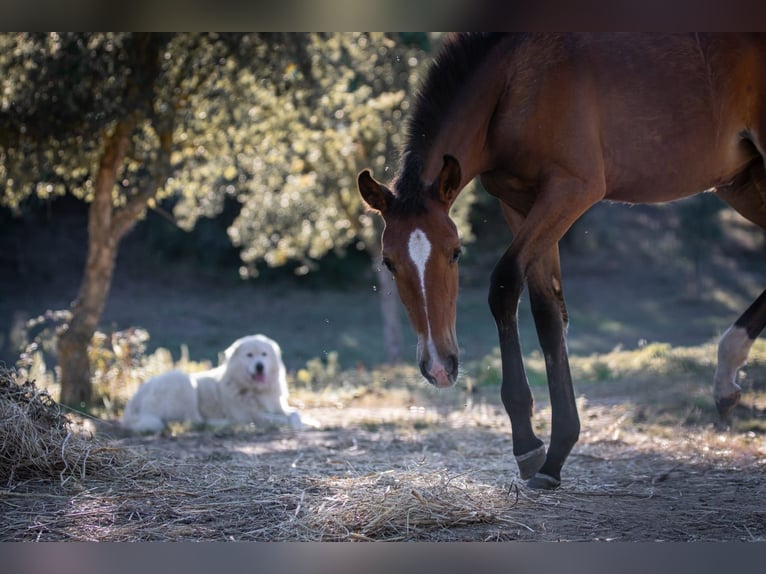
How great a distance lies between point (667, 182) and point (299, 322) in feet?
35.7

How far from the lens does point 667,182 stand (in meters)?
Result: 4.34

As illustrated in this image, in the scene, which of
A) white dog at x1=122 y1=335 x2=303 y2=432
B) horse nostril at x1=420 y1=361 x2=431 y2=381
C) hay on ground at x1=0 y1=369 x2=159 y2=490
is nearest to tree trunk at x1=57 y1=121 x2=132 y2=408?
white dog at x1=122 y1=335 x2=303 y2=432

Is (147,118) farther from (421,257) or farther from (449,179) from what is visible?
(421,257)

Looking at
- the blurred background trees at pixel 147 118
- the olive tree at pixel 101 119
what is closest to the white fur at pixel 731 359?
the blurred background trees at pixel 147 118

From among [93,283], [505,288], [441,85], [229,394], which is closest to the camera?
[505,288]

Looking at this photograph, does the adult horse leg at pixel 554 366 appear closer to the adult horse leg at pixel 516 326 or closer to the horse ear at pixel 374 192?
the adult horse leg at pixel 516 326

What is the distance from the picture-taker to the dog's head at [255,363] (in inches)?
283

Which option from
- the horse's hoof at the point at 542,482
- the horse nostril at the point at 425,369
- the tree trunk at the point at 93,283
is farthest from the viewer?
the tree trunk at the point at 93,283

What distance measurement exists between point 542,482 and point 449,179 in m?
1.51

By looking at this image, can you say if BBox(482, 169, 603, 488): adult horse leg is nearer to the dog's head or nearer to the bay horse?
the bay horse

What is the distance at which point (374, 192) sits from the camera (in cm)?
371

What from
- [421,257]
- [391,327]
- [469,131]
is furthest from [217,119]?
[421,257]

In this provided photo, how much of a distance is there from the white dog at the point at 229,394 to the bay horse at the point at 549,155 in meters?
3.27

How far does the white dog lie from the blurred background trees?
4.61ft
